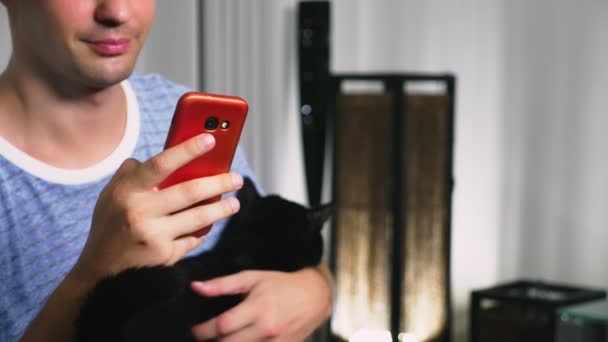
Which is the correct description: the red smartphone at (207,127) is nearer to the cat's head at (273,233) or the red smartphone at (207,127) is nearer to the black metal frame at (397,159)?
the cat's head at (273,233)

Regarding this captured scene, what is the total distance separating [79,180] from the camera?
31.8 inches

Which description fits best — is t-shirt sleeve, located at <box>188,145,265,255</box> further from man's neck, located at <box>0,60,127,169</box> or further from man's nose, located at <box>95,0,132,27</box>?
man's nose, located at <box>95,0,132,27</box>

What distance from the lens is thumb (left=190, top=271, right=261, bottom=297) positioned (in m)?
0.73

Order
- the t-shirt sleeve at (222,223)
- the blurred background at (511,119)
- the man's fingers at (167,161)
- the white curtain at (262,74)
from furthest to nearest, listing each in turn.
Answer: the blurred background at (511,119), the white curtain at (262,74), the t-shirt sleeve at (222,223), the man's fingers at (167,161)

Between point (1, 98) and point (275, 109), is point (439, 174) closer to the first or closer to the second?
point (275, 109)

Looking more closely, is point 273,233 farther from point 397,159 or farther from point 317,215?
point 397,159

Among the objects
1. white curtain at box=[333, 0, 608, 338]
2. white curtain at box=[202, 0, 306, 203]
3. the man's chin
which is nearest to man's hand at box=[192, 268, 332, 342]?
the man's chin

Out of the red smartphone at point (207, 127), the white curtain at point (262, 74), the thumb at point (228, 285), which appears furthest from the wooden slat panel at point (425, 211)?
the red smartphone at point (207, 127)

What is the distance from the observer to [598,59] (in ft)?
8.36

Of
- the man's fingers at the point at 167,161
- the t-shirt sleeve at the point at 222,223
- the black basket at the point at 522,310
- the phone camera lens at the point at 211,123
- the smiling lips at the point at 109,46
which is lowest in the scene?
the black basket at the point at 522,310

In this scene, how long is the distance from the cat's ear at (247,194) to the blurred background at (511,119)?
1.42m

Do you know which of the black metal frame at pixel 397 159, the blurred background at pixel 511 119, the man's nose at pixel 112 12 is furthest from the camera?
the blurred background at pixel 511 119

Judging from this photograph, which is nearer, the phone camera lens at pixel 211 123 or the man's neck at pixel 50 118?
the phone camera lens at pixel 211 123

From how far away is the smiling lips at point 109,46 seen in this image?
715 mm
